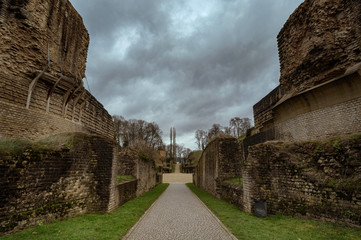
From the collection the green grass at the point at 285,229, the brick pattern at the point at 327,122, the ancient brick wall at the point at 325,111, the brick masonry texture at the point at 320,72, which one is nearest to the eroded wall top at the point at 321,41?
the brick masonry texture at the point at 320,72

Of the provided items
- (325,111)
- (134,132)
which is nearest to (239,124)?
(134,132)

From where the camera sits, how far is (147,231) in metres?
4.86

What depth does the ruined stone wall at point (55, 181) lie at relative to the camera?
4.21 metres

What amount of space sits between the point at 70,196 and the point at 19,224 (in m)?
1.47

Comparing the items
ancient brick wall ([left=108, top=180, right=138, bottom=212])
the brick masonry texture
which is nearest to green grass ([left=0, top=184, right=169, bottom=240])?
ancient brick wall ([left=108, top=180, right=138, bottom=212])

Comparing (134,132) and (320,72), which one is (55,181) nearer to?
(320,72)

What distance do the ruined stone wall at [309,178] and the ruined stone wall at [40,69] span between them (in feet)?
33.7

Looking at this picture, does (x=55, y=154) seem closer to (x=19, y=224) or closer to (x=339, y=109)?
(x=19, y=224)

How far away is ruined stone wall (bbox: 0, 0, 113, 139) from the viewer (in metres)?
8.09

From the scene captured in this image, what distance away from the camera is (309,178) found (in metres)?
5.29

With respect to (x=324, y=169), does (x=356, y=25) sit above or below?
above

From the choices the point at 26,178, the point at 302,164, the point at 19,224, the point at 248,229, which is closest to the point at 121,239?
the point at 19,224

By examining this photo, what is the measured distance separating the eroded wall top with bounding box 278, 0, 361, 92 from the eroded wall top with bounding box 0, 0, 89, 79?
45.9ft

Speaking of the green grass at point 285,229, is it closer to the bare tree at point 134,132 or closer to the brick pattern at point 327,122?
the brick pattern at point 327,122
